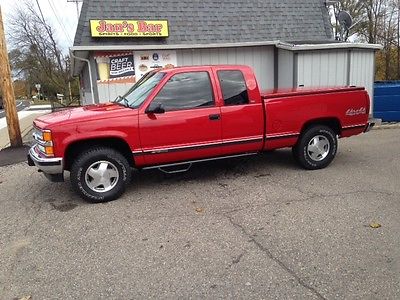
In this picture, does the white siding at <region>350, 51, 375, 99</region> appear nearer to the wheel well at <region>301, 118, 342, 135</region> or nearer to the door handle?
the wheel well at <region>301, 118, 342, 135</region>

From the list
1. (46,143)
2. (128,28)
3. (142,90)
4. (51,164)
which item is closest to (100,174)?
(51,164)

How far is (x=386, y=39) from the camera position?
2895 cm

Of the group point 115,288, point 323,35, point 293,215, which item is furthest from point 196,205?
point 323,35

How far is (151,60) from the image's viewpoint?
1134 centimetres

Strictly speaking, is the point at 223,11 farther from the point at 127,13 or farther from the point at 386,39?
Result: the point at 386,39

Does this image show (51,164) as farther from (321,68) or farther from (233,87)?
(321,68)

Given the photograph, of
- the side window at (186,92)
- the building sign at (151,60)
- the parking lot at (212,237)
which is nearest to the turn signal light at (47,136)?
the parking lot at (212,237)

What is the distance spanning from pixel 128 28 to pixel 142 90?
5.87m

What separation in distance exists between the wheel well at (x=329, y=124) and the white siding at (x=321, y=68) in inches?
191

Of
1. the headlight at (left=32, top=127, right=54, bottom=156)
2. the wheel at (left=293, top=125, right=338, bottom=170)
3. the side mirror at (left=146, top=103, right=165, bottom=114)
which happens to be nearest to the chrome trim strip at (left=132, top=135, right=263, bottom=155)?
the side mirror at (left=146, top=103, right=165, bottom=114)

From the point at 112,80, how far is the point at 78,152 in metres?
5.98

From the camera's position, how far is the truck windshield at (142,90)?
225 inches

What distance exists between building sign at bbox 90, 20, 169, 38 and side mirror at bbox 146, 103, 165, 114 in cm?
624

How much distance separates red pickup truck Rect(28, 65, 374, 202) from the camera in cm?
534
